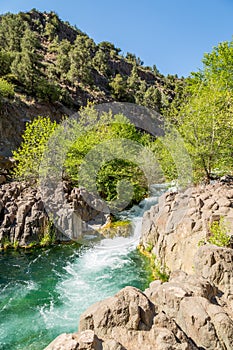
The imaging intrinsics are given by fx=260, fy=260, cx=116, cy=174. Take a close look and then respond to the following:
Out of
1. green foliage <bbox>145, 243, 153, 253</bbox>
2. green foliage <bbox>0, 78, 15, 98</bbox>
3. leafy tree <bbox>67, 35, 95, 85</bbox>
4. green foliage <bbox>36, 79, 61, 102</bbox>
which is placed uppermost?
leafy tree <bbox>67, 35, 95, 85</bbox>

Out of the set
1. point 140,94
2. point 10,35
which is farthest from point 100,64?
point 10,35

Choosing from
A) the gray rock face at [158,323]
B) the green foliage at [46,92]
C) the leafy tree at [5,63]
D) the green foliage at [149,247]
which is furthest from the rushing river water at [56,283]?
the leafy tree at [5,63]

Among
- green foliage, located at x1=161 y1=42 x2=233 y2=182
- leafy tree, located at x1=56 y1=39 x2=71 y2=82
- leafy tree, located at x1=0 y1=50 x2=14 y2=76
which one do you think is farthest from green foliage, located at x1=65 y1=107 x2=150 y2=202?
leafy tree, located at x1=56 y1=39 x2=71 y2=82

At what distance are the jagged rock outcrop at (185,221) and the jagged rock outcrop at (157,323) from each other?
15.6 feet

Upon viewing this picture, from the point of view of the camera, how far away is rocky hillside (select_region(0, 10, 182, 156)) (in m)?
37.9

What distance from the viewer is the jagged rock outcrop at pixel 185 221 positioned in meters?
11.1

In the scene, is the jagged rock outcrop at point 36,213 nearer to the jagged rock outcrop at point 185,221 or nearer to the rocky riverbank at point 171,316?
the jagged rock outcrop at point 185,221

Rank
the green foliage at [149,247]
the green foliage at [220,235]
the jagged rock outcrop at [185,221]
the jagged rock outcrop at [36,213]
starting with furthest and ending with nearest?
the jagged rock outcrop at [36,213], the green foliage at [149,247], the jagged rock outcrop at [185,221], the green foliage at [220,235]

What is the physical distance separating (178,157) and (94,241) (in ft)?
26.9

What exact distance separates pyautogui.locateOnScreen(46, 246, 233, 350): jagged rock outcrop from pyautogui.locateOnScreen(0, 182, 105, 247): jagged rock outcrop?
506 inches

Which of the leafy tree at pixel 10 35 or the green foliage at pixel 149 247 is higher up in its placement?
the leafy tree at pixel 10 35

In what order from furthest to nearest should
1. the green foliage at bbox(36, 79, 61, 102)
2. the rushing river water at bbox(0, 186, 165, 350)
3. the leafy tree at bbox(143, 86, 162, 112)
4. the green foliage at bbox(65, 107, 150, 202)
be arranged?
the leafy tree at bbox(143, 86, 162, 112) < the green foliage at bbox(36, 79, 61, 102) < the green foliage at bbox(65, 107, 150, 202) < the rushing river water at bbox(0, 186, 165, 350)

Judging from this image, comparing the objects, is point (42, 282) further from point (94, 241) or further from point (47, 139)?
point (47, 139)

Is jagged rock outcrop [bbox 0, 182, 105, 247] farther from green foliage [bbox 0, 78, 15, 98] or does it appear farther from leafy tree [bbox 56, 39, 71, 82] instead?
leafy tree [bbox 56, 39, 71, 82]
